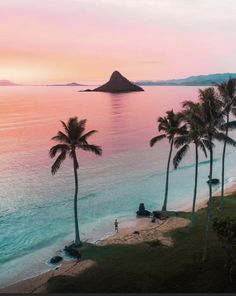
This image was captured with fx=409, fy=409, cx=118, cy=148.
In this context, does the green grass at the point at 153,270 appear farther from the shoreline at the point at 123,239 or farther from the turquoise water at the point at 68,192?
the turquoise water at the point at 68,192

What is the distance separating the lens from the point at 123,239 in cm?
5219

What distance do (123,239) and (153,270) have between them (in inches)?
538

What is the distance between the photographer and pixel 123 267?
40625 millimetres

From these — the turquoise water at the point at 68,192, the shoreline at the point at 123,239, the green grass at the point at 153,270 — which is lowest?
the turquoise water at the point at 68,192

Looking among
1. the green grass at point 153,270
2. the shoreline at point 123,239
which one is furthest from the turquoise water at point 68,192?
the green grass at point 153,270

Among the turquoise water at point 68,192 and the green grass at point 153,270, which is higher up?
the green grass at point 153,270

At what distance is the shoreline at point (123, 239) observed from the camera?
41719mm

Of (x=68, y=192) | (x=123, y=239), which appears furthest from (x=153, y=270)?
(x=68, y=192)

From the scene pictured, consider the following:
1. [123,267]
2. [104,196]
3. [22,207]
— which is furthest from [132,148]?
[123,267]

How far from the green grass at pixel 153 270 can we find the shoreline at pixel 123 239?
150 centimetres

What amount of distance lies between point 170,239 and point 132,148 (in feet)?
259

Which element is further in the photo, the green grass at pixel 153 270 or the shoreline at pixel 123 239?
the shoreline at pixel 123 239

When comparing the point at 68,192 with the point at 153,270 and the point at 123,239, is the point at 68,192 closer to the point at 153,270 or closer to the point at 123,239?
the point at 123,239

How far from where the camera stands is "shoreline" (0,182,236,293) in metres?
41.7
